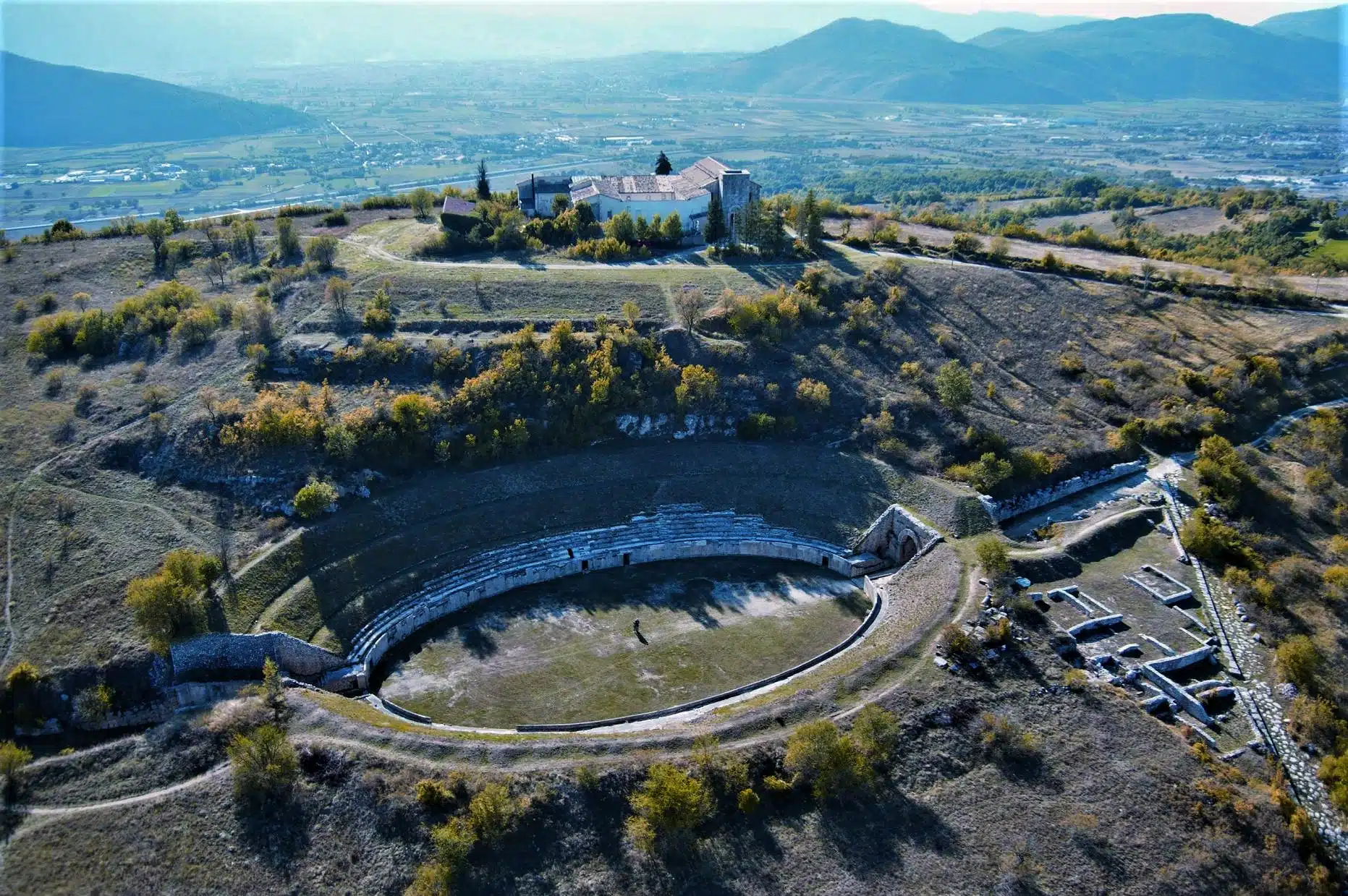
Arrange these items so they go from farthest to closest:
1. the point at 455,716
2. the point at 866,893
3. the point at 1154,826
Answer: the point at 455,716 < the point at 1154,826 < the point at 866,893

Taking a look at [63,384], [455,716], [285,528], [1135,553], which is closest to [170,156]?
[63,384]

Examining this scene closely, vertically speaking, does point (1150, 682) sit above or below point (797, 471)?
below

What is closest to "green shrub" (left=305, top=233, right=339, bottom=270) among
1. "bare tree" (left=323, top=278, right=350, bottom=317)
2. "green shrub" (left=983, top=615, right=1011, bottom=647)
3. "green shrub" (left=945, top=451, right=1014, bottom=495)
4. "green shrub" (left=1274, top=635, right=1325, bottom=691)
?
"bare tree" (left=323, top=278, right=350, bottom=317)

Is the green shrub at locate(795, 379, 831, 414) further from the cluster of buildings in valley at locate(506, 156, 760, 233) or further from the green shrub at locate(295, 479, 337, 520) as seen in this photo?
the green shrub at locate(295, 479, 337, 520)

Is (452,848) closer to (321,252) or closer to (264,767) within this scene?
(264,767)

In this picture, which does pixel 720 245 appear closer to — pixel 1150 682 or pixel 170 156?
pixel 1150 682

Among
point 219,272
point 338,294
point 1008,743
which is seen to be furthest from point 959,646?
point 219,272
